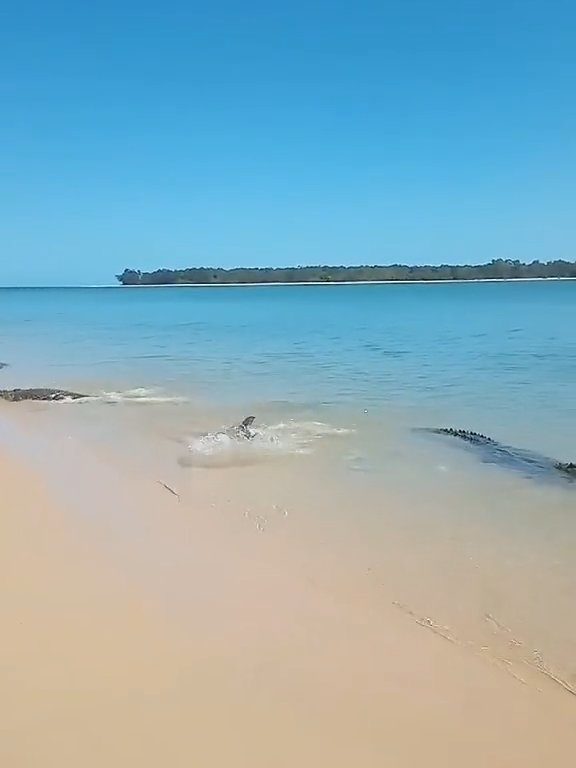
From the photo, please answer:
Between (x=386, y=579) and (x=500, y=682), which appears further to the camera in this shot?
(x=386, y=579)

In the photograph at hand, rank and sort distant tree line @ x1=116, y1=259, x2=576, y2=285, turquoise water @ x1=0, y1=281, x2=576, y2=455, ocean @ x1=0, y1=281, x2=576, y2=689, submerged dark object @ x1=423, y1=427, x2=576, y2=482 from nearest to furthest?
ocean @ x1=0, y1=281, x2=576, y2=689
submerged dark object @ x1=423, y1=427, x2=576, y2=482
turquoise water @ x1=0, y1=281, x2=576, y2=455
distant tree line @ x1=116, y1=259, x2=576, y2=285

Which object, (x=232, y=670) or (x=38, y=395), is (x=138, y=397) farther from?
(x=232, y=670)

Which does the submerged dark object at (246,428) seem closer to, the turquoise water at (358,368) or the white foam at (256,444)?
the white foam at (256,444)

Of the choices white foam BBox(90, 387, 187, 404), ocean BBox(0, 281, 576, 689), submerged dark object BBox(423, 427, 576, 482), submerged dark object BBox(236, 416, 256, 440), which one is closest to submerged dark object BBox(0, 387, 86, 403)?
white foam BBox(90, 387, 187, 404)

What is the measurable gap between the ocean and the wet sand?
0.38 meters

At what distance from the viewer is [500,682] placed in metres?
3.35

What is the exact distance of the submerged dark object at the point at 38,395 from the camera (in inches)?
489

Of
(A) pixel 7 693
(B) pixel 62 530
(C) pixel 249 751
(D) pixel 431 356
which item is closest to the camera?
(C) pixel 249 751

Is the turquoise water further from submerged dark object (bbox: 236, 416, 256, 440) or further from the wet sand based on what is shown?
the wet sand

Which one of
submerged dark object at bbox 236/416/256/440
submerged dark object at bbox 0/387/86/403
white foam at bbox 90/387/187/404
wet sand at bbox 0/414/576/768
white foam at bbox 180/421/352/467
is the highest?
wet sand at bbox 0/414/576/768

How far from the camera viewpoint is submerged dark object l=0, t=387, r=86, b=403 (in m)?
12.4

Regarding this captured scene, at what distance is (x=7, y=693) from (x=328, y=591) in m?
2.02

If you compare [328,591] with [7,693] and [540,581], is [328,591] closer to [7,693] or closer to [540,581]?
[540,581]

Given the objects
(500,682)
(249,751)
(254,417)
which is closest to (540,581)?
(500,682)
